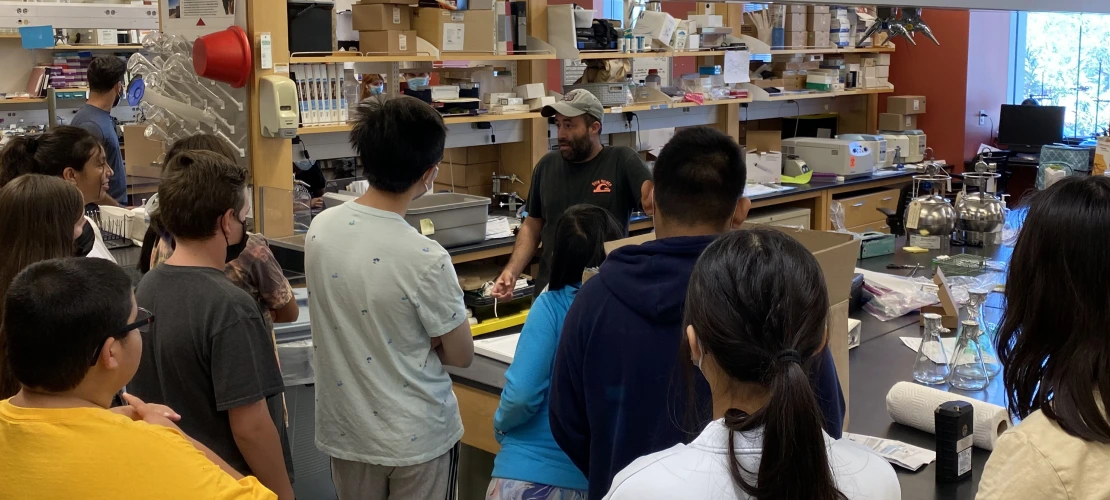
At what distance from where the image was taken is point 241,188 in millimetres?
2117

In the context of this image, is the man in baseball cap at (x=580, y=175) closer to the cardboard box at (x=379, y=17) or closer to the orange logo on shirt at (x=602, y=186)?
the orange logo on shirt at (x=602, y=186)

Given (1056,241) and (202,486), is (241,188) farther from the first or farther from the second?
(1056,241)

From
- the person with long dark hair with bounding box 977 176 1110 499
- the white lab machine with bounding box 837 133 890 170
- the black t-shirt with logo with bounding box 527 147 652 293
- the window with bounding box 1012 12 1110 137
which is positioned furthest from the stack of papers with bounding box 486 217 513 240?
the window with bounding box 1012 12 1110 137

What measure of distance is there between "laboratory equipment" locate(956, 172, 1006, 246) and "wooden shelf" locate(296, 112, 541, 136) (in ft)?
7.07

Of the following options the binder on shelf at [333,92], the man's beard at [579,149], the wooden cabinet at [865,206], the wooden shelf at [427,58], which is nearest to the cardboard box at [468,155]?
the wooden shelf at [427,58]

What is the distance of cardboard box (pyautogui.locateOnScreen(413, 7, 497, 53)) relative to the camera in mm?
4641

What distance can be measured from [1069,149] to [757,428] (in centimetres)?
649

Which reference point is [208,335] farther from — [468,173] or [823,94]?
[823,94]

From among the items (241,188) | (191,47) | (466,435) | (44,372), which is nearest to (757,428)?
(44,372)

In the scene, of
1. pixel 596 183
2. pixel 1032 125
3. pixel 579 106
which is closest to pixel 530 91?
pixel 579 106

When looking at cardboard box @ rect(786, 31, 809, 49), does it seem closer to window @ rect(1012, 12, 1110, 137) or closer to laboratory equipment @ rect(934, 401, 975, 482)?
window @ rect(1012, 12, 1110, 137)

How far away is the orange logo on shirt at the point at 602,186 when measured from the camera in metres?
3.75

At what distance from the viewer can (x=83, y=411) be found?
139 cm

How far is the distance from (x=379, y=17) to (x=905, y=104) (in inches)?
191
